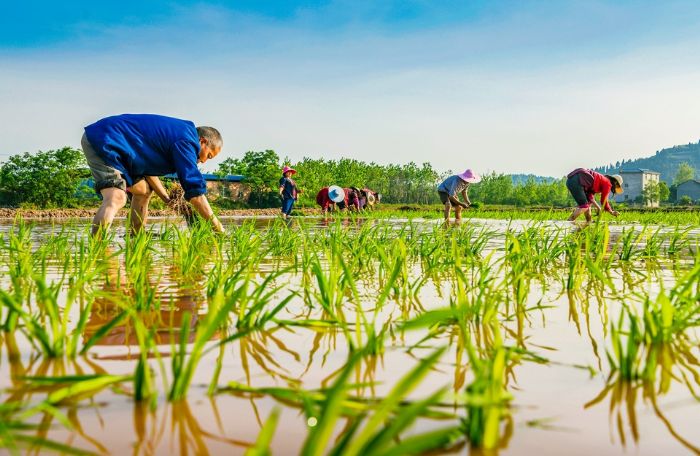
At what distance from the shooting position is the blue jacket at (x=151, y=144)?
500 centimetres

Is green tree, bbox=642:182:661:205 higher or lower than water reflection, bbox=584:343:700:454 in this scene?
higher

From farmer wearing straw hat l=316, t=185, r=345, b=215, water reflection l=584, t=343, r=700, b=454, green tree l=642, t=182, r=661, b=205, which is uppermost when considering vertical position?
green tree l=642, t=182, r=661, b=205

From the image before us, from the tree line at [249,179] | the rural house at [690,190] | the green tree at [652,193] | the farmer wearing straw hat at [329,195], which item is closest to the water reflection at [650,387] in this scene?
the farmer wearing straw hat at [329,195]

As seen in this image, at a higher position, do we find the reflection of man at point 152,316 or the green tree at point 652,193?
the green tree at point 652,193

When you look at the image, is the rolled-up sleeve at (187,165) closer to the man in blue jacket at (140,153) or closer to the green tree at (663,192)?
the man in blue jacket at (140,153)

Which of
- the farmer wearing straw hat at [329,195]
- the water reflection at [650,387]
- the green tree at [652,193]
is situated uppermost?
the green tree at [652,193]

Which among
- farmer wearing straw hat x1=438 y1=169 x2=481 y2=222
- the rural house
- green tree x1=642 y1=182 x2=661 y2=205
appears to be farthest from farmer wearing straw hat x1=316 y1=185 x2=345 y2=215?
the rural house

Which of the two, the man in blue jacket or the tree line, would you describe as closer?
the man in blue jacket

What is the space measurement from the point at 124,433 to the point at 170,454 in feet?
0.40

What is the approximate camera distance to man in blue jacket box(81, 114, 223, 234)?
4.91 meters

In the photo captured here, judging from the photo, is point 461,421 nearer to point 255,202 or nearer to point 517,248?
point 517,248

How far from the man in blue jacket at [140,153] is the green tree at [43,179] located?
2829 centimetres

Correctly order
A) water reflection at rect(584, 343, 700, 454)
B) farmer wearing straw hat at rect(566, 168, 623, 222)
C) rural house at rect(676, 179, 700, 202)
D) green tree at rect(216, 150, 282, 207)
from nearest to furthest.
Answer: water reflection at rect(584, 343, 700, 454), farmer wearing straw hat at rect(566, 168, 623, 222), green tree at rect(216, 150, 282, 207), rural house at rect(676, 179, 700, 202)

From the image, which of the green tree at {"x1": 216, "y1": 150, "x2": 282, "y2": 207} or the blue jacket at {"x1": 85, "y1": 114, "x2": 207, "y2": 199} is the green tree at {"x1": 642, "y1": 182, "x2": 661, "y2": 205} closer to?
the green tree at {"x1": 216, "y1": 150, "x2": 282, "y2": 207}
